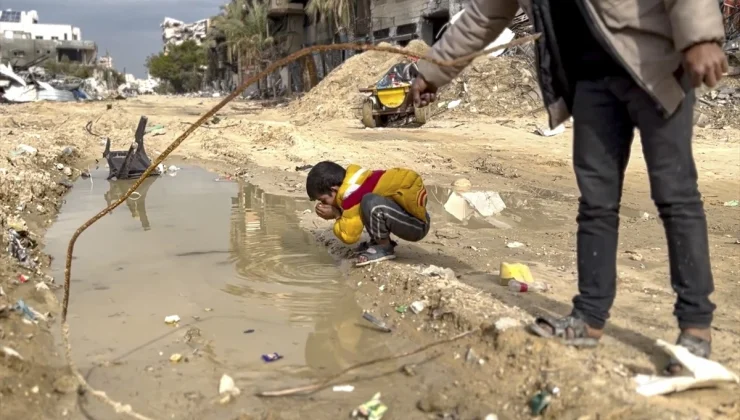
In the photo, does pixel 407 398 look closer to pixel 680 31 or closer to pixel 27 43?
pixel 680 31

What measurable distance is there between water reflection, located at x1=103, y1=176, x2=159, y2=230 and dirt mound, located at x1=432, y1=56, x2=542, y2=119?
29.0 ft

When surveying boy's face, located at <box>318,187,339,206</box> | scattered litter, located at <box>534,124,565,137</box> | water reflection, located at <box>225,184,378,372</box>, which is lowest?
water reflection, located at <box>225,184,378,372</box>

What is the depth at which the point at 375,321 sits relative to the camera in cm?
304

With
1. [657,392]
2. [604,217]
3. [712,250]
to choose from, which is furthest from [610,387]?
[712,250]

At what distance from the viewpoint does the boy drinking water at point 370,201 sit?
363 cm

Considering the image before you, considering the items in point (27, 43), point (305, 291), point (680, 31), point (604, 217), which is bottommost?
point (305, 291)

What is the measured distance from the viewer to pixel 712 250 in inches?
163

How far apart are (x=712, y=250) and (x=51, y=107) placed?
777 inches

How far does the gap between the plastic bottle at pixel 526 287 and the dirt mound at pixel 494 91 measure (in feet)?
37.8

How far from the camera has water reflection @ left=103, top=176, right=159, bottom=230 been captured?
5.90 meters

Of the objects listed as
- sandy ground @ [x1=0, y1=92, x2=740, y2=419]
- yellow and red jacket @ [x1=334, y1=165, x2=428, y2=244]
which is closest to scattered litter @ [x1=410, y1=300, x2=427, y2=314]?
sandy ground @ [x1=0, y1=92, x2=740, y2=419]

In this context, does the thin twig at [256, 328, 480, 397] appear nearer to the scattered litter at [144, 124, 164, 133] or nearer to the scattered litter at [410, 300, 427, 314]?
the scattered litter at [410, 300, 427, 314]

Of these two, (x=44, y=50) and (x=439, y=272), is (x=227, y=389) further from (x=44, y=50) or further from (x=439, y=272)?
(x=44, y=50)

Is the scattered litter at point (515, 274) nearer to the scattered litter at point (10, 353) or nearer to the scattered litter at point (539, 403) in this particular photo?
the scattered litter at point (539, 403)
